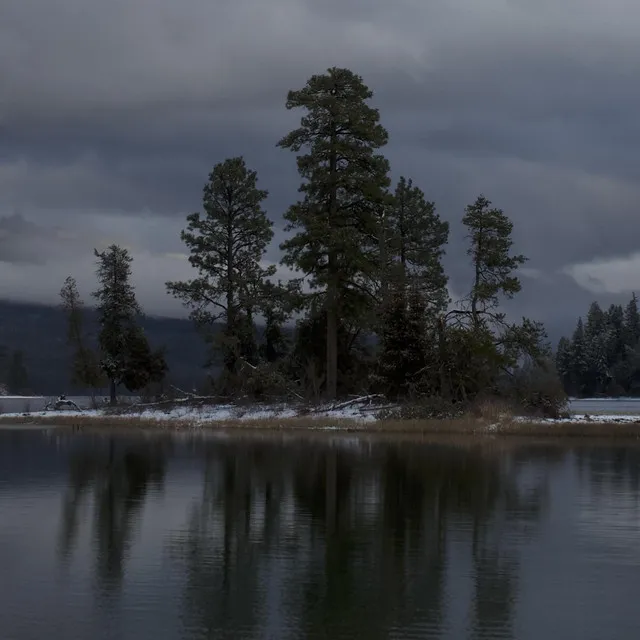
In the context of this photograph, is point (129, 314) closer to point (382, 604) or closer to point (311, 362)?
point (311, 362)

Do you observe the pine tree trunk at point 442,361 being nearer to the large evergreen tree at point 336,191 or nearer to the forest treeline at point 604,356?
the large evergreen tree at point 336,191

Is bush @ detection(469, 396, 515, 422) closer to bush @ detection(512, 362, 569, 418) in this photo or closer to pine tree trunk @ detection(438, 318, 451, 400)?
bush @ detection(512, 362, 569, 418)

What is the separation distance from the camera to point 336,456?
123 ft

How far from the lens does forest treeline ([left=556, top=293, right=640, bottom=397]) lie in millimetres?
137875

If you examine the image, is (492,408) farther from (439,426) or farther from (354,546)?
(354,546)

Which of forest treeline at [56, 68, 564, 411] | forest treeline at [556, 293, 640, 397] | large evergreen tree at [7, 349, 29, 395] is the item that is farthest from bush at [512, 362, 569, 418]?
large evergreen tree at [7, 349, 29, 395]

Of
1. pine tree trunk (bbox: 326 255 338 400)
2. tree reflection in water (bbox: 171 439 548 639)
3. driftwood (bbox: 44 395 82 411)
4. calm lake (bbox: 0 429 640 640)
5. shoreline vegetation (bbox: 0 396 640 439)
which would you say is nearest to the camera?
calm lake (bbox: 0 429 640 640)

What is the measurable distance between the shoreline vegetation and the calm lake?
14908 millimetres

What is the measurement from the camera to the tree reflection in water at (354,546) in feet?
44.5

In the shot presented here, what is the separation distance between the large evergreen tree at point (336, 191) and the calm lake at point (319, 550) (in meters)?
27.6

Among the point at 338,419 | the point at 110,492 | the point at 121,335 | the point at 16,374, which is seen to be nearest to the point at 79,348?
the point at 121,335

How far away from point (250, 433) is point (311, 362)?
11.3 meters

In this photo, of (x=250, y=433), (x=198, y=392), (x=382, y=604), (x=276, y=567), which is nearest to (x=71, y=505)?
(x=276, y=567)

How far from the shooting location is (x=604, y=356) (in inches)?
5492
